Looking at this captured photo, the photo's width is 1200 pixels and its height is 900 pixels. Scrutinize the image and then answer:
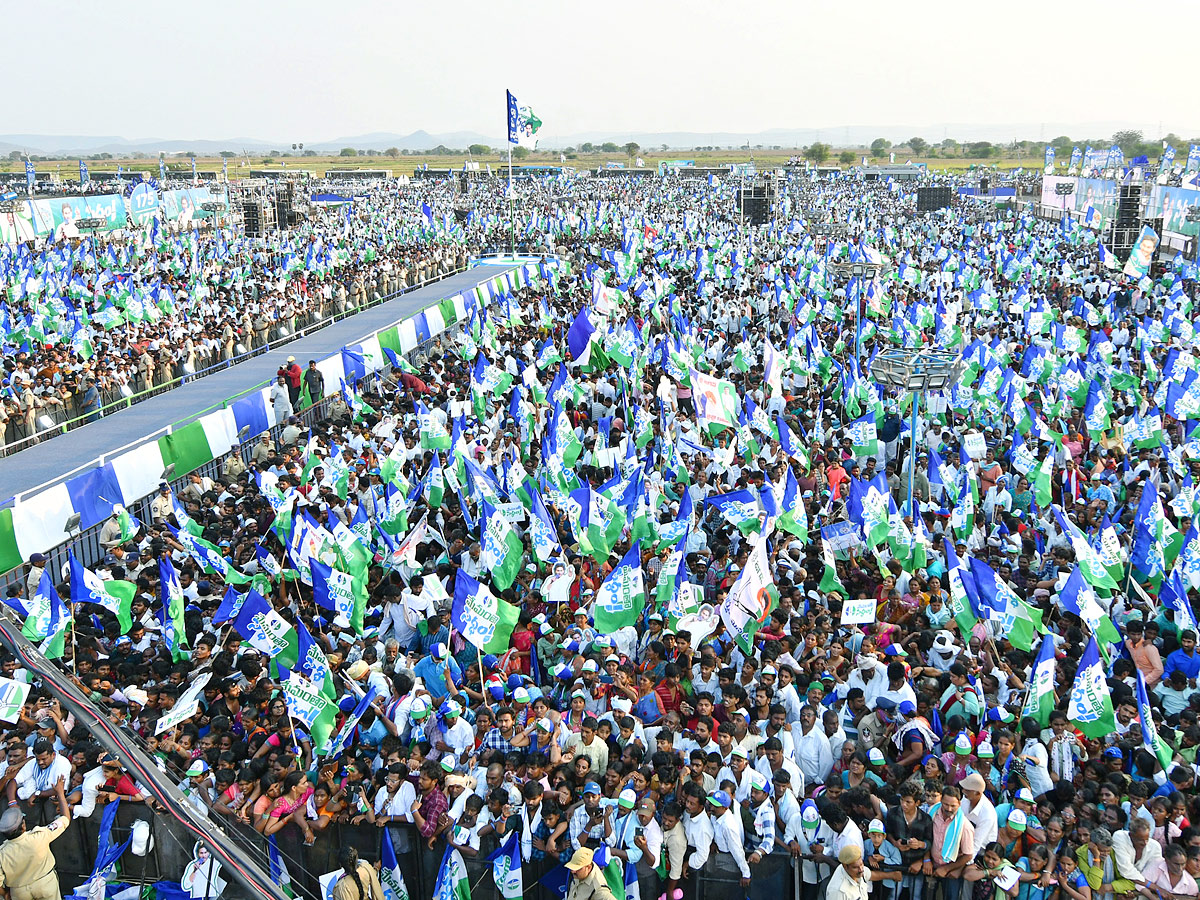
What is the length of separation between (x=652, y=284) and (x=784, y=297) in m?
4.74

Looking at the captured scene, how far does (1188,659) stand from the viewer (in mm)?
8578

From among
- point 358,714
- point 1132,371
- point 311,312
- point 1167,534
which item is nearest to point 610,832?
point 358,714

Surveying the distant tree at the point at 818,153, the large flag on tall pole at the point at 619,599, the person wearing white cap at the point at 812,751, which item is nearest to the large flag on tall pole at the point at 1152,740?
the person wearing white cap at the point at 812,751

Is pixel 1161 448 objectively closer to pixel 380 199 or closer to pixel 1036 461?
pixel 1036 461

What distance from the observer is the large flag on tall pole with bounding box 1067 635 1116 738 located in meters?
7.50

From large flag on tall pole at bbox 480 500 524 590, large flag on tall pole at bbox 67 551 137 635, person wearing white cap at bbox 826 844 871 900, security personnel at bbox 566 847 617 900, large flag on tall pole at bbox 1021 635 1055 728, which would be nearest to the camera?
person wearing white cap at bbox 826 844 871 900

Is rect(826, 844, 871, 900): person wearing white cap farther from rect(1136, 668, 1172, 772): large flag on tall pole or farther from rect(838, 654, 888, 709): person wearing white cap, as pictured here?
rect(1136, 668, 1172, 772): large flag on tall pole

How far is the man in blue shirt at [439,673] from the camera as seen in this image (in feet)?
29.2

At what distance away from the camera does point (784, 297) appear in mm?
27094

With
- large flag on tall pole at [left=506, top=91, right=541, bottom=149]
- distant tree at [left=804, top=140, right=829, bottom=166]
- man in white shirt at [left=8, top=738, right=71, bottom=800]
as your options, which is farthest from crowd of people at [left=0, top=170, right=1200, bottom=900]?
distant tree at [left=804, top=140, right=829, bottom=166]

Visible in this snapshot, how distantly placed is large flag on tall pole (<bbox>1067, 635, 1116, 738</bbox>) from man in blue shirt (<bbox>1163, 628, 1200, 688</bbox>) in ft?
4.54

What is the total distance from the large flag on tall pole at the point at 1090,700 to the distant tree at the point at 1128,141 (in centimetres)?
15793

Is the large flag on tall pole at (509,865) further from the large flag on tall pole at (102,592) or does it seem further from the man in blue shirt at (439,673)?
the large flag on tall pole at (102,592)

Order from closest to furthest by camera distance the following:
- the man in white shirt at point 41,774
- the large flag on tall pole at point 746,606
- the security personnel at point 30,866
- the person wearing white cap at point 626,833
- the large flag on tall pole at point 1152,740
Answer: the person wearing white cap at point 626,833 → the large flag on tall pole at point 1152,740 → the security personnel at point 30,866 → the man in white shirt at point 41,774 → the large flag on tall pole at point 746,606
